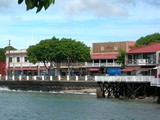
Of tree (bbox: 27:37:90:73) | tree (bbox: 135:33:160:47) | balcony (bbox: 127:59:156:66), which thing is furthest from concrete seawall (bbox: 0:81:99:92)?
tree (bbox: 135:33:160:47)

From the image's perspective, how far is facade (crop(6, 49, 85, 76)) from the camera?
108794 millimetres

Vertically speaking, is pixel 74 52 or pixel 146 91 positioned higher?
pixel 74 52

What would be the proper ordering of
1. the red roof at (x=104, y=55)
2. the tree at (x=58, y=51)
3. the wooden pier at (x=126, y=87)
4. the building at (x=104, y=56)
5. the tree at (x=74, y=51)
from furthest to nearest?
the red roof at (x=104, y=55) → the building at (x=104, y=56) → the tree at (x=74, y=51) → the tree at (x=58, y=51) → the wooden pier at (x=126, y=87)

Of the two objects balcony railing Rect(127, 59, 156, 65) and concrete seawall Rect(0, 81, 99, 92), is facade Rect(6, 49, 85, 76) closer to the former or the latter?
concrete seawall Rect(0, 81, 99, 92)

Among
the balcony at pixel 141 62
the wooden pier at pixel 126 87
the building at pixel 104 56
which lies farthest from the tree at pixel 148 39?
the wooden pier at pixel 126 87

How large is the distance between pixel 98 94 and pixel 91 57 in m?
46.2

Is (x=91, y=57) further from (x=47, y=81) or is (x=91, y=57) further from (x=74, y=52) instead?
(x=47, y=81)

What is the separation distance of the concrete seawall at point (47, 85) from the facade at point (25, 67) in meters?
21.3

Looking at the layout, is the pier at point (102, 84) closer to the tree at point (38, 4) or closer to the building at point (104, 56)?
the building at point (104, 56)

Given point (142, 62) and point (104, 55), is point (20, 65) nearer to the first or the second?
point (104, 55)

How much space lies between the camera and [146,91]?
2172 inches

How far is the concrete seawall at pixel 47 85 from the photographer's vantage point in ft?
255

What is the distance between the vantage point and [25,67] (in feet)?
387

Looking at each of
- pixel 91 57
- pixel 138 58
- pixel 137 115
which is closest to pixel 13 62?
pixel 91 57
